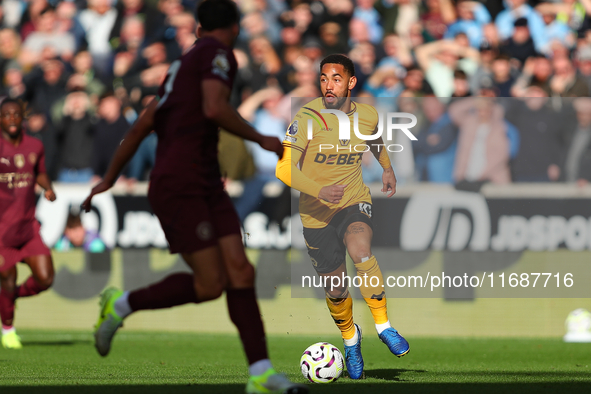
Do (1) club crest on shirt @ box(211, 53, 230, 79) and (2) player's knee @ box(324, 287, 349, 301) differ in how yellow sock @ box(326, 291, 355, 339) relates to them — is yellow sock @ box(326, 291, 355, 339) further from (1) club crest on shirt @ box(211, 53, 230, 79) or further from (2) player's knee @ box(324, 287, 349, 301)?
(1) club crest on shirt @ box(211, 53, 230, 79)

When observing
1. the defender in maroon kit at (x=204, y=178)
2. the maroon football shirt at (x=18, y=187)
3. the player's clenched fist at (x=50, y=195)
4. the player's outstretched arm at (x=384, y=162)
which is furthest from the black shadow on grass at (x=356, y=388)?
the maroon football shirt at (x=18, y=187)

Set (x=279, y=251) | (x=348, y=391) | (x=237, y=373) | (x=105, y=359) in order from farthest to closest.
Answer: (x=279, y=251) → (x=105, y=359) → (x=237, y=373) → (x=348, y=391)

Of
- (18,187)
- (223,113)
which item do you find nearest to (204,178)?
(223,113)

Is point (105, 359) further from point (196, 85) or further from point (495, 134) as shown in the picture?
point (495, 134)

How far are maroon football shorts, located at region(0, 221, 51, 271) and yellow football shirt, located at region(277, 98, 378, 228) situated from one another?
4273mm

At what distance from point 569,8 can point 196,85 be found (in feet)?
33.6

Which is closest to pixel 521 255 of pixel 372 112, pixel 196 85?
pixel 372 112

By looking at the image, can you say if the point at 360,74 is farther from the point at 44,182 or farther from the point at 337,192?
the point at 337,192

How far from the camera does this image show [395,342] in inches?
257

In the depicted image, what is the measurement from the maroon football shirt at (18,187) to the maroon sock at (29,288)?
440 mm

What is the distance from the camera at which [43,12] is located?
15.9 m

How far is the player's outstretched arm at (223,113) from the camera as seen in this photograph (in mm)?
4855

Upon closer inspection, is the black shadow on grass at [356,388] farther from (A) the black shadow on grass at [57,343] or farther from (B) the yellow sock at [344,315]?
(A) the black shadow on grass at [57,343]

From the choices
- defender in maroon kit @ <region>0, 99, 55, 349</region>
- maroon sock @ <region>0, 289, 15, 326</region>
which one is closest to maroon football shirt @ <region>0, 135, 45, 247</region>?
defender in maroon kit @ <region>0, 99, 55, 349</region>
